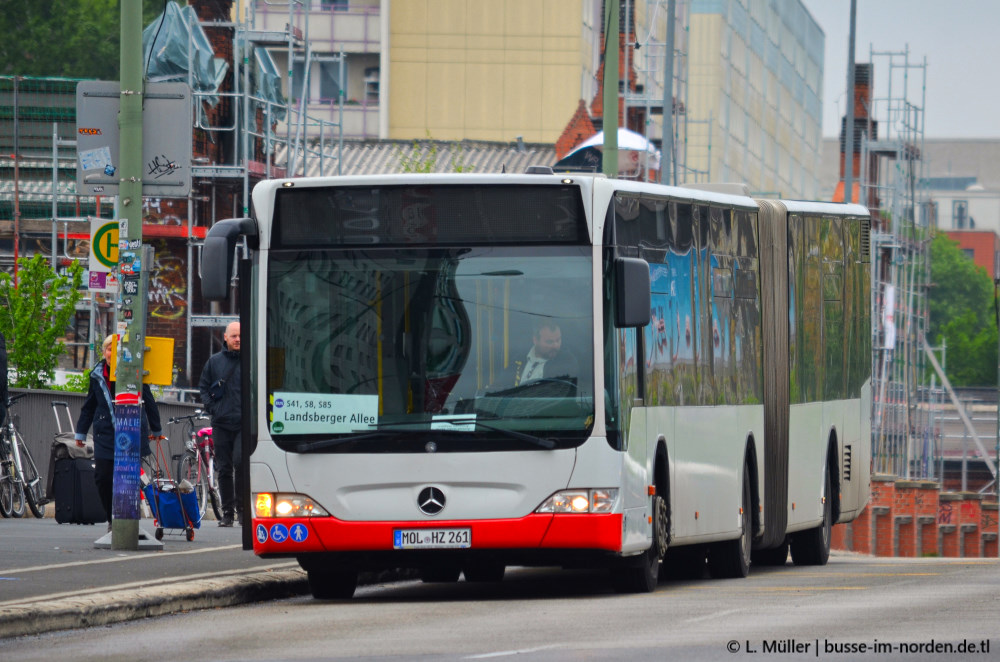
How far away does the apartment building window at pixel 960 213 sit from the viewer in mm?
178625

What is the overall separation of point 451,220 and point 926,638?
4631 millimetres

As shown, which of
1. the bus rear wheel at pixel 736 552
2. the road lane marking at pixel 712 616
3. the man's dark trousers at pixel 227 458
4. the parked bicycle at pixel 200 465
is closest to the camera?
the road lane marking at pixel 712 616

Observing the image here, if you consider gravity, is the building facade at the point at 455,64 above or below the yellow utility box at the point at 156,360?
above

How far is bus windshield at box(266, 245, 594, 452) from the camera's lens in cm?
1333

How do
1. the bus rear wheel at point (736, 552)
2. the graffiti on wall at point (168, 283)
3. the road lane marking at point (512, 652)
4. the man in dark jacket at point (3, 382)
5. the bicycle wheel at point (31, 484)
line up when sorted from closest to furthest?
1. the road lane marking at point (512, 652)
2. the bus rear wheel at point (736, 552)
3. the man in dark jacket at point (3, 382)
4. the bicycle wheel at point (31, 484)
5. the graffiti on wall at point (168, 283)

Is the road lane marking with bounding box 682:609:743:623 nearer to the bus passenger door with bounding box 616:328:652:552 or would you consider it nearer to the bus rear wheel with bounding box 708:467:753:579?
the bus passenger door with bounding box 616:328:652:552

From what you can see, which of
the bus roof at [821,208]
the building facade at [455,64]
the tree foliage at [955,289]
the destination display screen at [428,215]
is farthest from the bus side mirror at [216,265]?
the tree foliage at [955,289]

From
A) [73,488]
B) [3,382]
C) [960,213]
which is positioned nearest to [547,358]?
[3,382]

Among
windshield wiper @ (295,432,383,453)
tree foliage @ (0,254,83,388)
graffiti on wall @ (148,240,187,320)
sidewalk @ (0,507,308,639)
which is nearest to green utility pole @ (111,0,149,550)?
sidewalk @ (0,507,308,639)

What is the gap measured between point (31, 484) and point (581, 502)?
1098 centimetres

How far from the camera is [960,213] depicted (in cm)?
17875

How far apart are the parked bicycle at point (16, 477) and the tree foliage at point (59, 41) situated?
51.1 m

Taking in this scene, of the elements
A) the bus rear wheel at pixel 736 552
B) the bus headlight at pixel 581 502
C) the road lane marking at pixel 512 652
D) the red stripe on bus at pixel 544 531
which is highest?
the bus headlight at pixel 581 502

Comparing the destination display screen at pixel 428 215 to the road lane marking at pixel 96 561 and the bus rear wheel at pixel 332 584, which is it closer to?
the bus rear wheel at pixel 332 584
